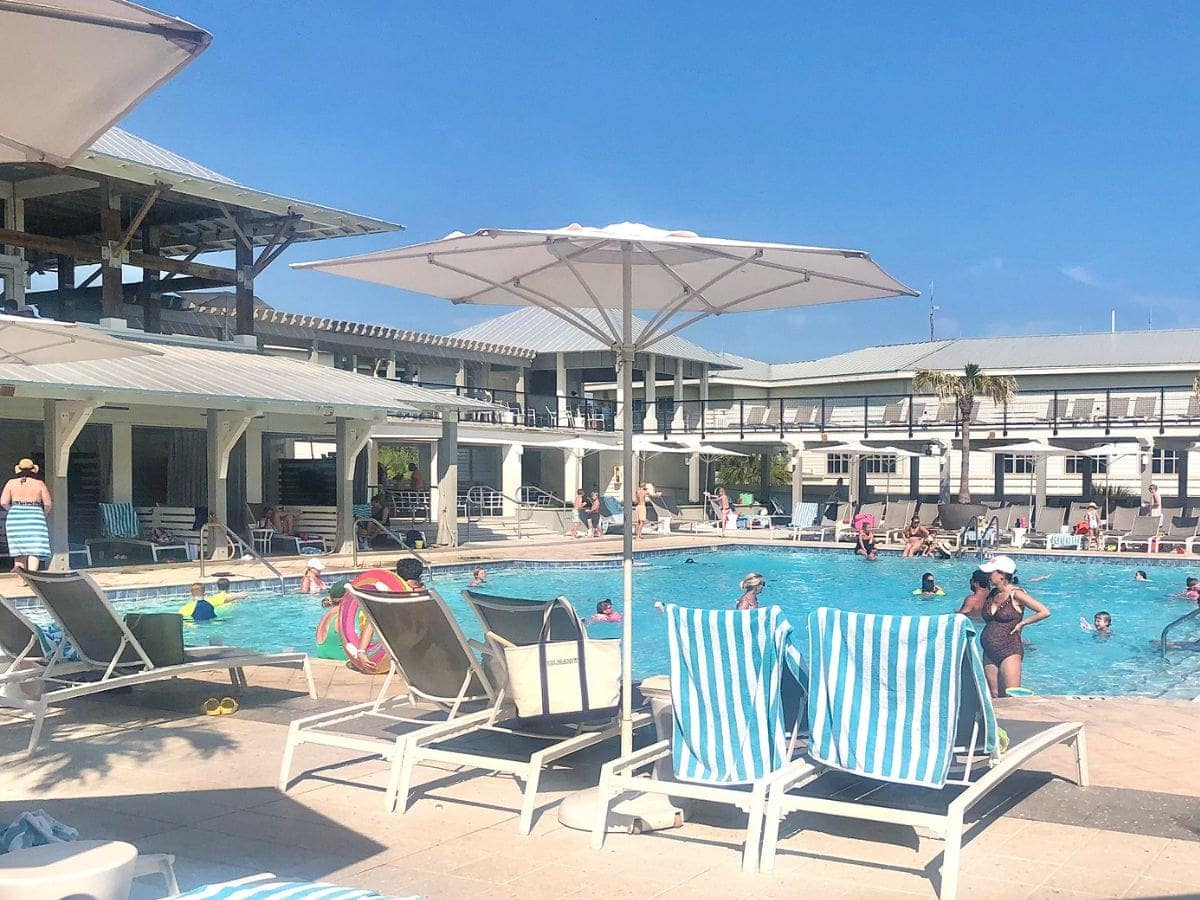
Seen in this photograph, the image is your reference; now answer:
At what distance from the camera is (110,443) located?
18.4 metres

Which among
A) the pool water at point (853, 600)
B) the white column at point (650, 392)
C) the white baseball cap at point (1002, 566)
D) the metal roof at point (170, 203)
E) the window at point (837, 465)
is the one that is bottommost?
the pool water at point (853, 600)

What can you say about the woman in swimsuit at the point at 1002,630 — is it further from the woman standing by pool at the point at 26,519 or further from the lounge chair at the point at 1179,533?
the lounge chair at the point at 1179,533

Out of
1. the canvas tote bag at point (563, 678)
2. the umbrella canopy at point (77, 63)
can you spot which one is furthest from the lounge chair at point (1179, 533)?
the umbrella canopy at point (77, 63)

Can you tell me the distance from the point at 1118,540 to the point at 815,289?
16.4 metres

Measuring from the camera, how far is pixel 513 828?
418 cm

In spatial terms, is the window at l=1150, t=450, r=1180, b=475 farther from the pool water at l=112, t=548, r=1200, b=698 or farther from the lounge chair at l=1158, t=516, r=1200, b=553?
the pool water at l=112, t=548, r=1200, b=698

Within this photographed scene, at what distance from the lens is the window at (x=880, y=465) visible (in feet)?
108

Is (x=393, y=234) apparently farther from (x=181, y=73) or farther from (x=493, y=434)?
(x=181, y=73)

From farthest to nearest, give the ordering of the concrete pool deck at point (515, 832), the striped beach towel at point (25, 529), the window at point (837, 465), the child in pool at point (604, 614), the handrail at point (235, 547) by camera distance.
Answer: the window at point (837, 465), the handrail at point (235, 547), the child in pool at point (604, 614), the striped beach towel at point (25, 529), the concrete pool deck at point (515, 832)

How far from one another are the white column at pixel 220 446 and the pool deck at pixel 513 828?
10.6 meters

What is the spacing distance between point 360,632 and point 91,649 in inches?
65.6

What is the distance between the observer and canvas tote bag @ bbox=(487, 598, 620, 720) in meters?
4.63

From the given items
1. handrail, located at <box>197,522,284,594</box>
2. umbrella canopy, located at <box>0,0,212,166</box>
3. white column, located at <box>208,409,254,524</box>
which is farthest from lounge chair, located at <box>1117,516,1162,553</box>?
umbrella canopy, located at <box>0,0,212,166</box>

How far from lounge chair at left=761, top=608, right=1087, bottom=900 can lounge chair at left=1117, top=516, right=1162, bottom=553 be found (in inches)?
683
